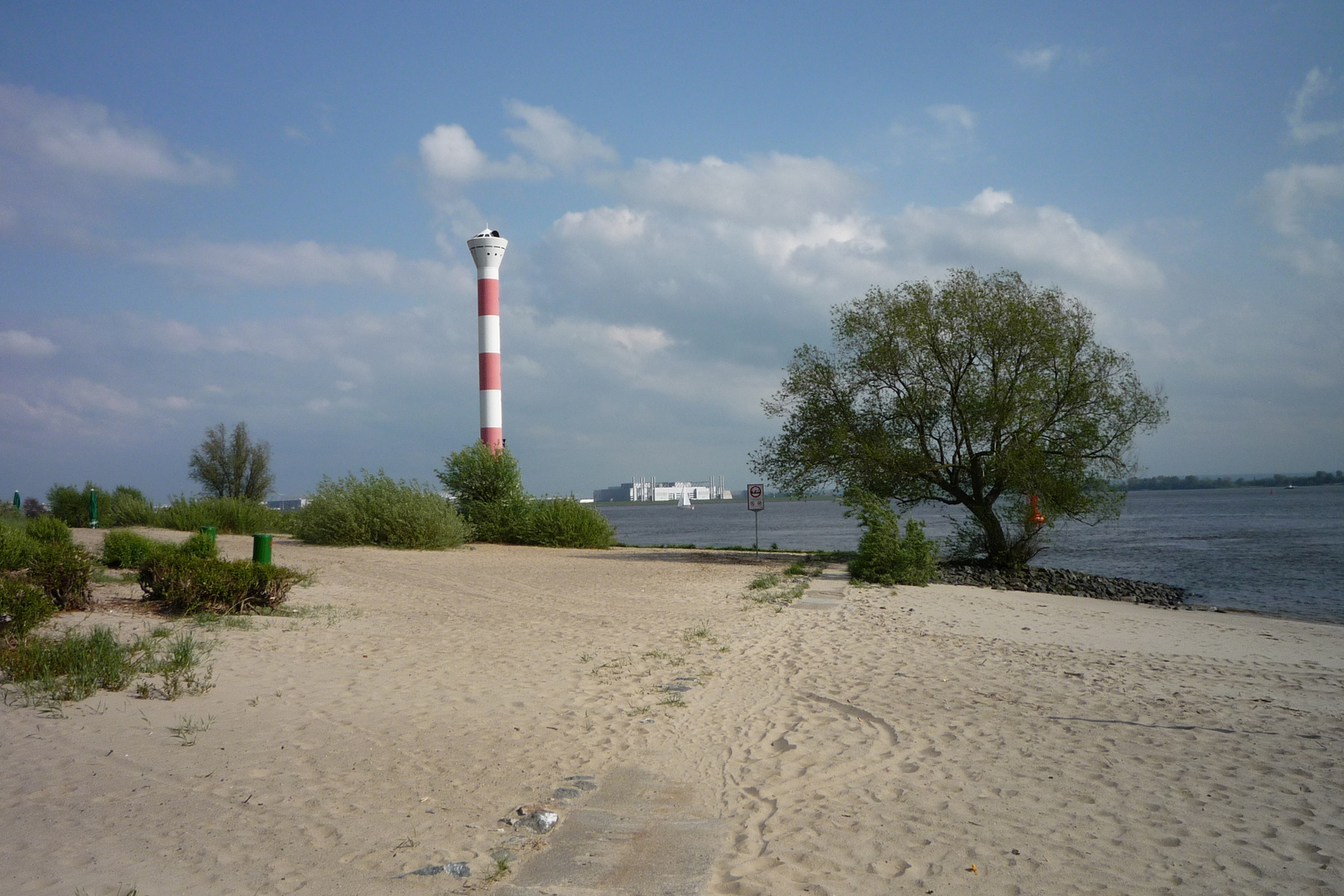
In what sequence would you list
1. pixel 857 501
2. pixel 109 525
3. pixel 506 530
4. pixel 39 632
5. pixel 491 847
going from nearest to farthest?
pixel 491 847 < pixel 39 632 < pixel 857 501 < pixel 506 530 < pixel 109 525

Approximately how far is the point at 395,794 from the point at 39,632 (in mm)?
5934

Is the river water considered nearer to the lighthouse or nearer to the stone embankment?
the stone embankment

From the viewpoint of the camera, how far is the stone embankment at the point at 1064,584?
19.6 meters

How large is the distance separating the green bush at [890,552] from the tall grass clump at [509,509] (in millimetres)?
10479

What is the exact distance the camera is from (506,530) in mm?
26500

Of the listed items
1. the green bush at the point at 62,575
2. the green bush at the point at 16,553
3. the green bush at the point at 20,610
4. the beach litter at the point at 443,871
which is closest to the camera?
the beach litter at the point at 443,871

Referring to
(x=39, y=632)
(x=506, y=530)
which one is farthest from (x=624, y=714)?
(x=506, y=530)

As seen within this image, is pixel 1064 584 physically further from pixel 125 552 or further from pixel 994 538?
pixel 125 552

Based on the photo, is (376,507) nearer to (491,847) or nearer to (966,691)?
(966,691)

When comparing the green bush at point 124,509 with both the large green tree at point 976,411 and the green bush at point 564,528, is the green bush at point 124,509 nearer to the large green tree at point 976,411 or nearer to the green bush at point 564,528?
the green bush at point 564,528

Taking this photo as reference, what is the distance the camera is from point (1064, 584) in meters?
20.6

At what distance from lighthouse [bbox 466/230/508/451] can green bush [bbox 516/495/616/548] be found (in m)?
3.66

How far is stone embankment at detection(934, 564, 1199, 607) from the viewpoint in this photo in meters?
19.6

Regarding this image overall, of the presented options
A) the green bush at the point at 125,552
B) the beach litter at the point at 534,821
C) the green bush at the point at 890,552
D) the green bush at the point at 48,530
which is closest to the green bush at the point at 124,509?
the green bush at the point at 48,530
